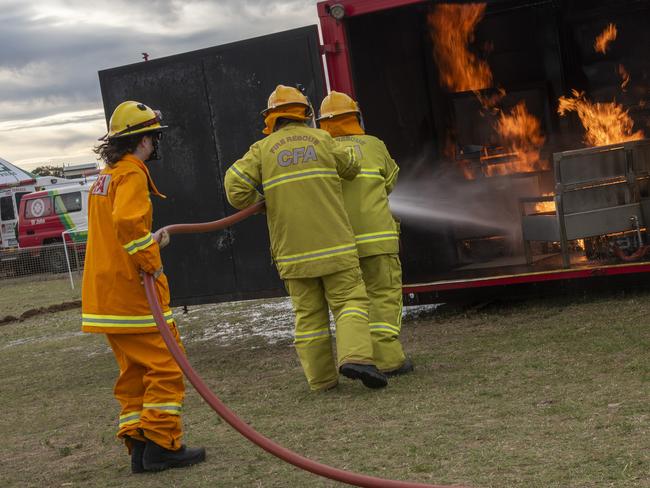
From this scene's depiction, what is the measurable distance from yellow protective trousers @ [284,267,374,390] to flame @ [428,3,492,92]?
17.3 feet

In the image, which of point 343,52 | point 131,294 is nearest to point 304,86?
point 343,52

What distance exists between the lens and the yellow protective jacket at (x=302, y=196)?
619 centimetres

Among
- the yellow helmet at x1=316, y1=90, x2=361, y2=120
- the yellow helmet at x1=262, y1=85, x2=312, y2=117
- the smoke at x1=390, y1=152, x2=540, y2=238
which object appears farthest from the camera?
the smoke at x1=390, y1=152, x2=540, y2=238

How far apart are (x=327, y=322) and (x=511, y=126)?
5.82 metres

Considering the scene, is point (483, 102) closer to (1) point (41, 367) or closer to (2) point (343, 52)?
(2) point (343, 52)

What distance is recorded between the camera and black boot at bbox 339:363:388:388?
6051mm

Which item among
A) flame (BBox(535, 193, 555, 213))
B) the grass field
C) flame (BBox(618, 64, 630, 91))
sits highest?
flame (BBox(618, 64, 630, 91))

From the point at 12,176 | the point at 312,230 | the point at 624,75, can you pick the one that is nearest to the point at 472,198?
the point at 624,75

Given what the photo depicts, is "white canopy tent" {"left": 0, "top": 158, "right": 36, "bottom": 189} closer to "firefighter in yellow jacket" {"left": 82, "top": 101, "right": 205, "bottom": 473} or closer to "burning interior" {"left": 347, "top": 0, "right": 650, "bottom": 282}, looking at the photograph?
"burning interior" {"left": 347, "top": 0, "right": 650, "bottom": 282}

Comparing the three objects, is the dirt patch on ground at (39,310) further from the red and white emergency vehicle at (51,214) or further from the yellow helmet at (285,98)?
the yellow helmet at (285,98)

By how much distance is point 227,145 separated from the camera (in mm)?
8734

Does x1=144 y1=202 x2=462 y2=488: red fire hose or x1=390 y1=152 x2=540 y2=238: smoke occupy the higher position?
x1=390 y1=152 x2=540 y2=238: smoke

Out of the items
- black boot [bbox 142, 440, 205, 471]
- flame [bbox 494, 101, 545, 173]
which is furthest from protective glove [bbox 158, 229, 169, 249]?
flame [bbox 494, 101, 545, 173]

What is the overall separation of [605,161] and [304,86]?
8.69ft
